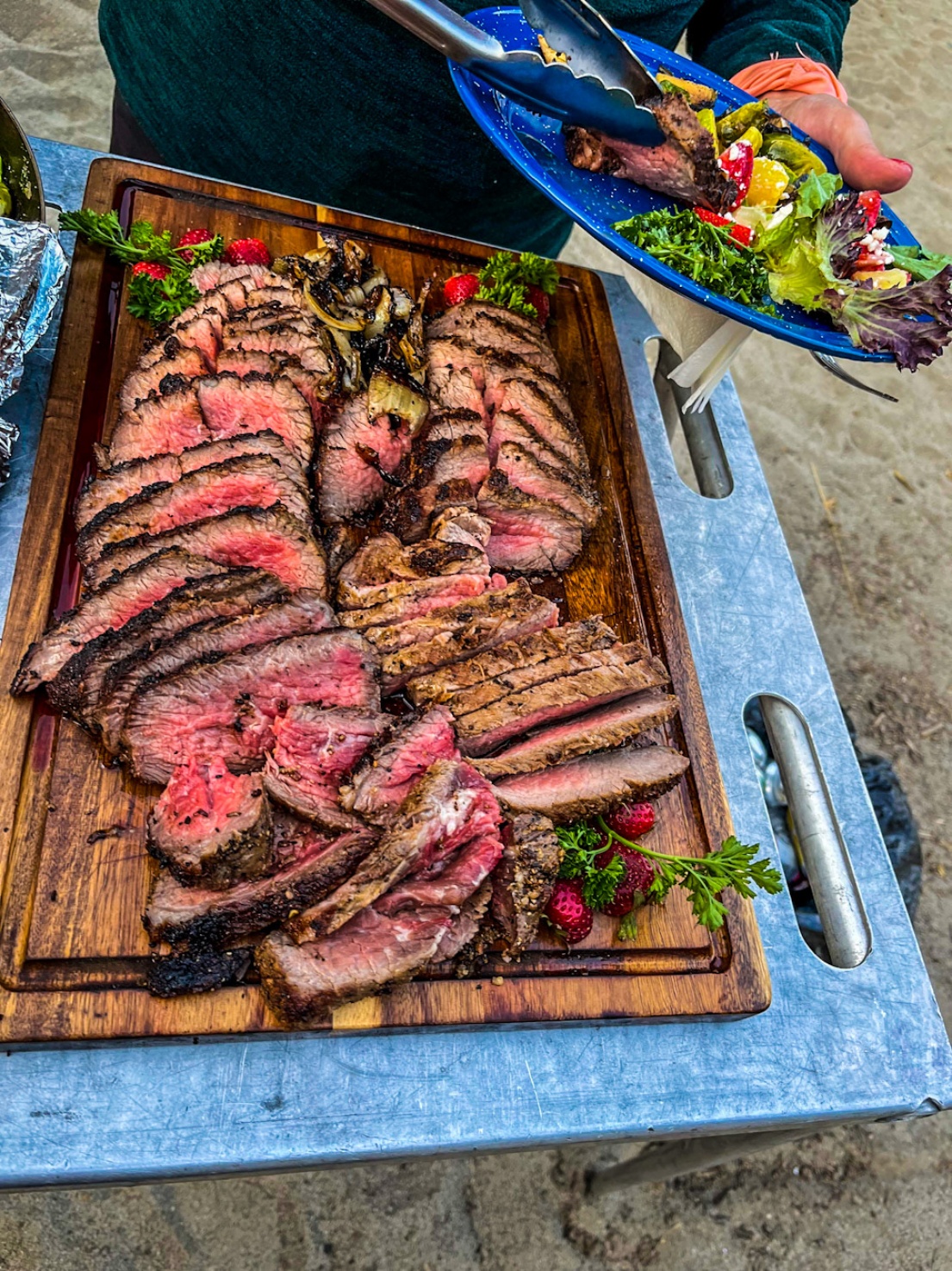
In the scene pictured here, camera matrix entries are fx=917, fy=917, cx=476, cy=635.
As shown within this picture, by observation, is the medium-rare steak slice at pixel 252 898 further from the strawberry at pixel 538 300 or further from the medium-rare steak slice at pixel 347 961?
the strawberry at pixel 538 300

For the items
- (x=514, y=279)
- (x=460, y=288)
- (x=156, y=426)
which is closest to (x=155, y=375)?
(x=156, y=426)

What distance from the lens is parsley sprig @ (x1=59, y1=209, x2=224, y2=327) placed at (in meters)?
3.12

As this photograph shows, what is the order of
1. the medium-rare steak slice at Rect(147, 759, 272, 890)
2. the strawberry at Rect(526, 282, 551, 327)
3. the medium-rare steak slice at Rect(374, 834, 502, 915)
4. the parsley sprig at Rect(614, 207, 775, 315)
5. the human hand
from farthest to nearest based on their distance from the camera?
the strawberry at Rect(526, 282, 551, 327), the human hand, the parsley sprig at Rect(614, 207, 775, 315), the medium-rare steak slice at Rect(374, 834, 502, 915), the medium-rare steak slice at Rect(147, 759, 272, 890)

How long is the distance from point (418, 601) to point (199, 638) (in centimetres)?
66

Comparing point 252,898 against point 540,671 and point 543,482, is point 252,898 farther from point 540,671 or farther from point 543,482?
point 543,482

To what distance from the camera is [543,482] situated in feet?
10.5

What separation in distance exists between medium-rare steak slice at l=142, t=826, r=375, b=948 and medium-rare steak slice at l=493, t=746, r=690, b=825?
1.51 feet

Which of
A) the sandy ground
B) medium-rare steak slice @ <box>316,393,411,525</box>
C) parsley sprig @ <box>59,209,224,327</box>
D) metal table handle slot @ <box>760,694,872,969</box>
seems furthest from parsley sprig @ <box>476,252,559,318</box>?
the sandy ground

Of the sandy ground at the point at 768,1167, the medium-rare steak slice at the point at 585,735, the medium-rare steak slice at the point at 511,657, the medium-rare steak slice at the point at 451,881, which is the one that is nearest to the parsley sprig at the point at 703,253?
the medium-rare steak slice at the point at 511,657

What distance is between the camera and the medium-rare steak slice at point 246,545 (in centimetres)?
265

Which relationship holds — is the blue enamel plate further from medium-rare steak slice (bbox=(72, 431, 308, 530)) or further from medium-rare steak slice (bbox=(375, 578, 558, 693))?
medium-rare steak slice (bbox=(72, 431, 308, 530))

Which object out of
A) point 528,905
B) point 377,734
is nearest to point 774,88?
point 377,734

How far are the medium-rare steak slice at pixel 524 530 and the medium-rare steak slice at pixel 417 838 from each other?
89 cm

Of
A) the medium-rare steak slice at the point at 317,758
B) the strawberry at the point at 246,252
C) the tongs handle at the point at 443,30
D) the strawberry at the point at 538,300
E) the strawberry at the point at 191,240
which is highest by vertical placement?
the tongs handle at the point at 443,30
